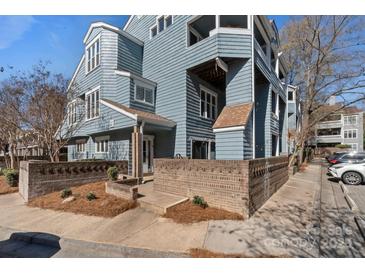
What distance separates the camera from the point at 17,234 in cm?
487

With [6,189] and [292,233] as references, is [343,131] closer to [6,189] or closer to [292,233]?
[292,233]

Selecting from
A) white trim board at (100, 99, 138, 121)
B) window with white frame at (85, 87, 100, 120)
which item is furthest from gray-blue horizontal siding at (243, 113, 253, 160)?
window with white frame at (85, 87, 100, 120)

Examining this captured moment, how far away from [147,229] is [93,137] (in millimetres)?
10718

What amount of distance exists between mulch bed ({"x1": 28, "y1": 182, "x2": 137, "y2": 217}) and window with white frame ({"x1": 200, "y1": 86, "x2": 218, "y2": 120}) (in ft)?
23.8

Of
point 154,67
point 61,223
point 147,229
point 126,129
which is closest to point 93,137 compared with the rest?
point 126,129

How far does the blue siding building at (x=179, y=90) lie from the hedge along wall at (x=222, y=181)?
6.28ft

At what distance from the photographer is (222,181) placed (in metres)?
5.83

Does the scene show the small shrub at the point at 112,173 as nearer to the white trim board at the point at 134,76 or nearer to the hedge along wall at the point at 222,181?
the hedge along wall at the point at 222,181

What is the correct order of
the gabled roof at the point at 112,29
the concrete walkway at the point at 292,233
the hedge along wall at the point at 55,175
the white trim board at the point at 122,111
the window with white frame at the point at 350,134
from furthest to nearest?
the window with white frame at the point at 350,134 → the gabled roof at the point at 112,29 → the white trim board at the point at 122,111 → the hedge along wall at the point at 55,175 → the concrete walkway at the point at 292,233

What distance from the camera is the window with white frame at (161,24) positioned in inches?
466

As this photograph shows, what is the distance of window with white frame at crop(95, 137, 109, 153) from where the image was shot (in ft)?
41.2

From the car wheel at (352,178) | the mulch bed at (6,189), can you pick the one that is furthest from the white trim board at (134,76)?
the car wheel at (352,178)

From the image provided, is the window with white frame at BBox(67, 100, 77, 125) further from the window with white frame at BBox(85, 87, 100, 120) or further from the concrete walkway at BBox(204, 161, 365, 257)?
the concrete walkway at BBox(204, 161, 365, 257)

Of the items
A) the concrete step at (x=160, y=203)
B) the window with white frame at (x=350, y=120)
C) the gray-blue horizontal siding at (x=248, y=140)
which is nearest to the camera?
the concrete step at (x=160, y=203)
